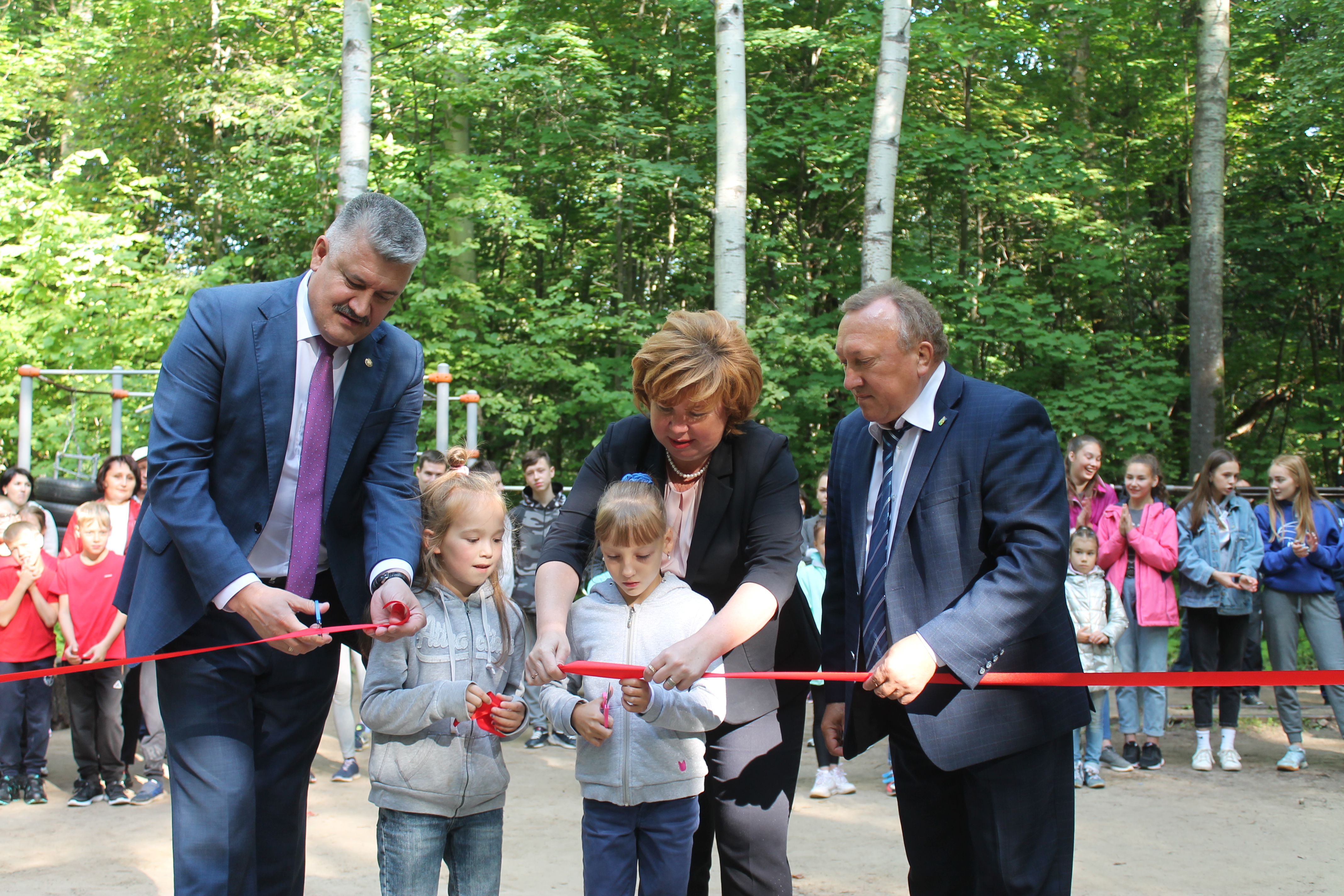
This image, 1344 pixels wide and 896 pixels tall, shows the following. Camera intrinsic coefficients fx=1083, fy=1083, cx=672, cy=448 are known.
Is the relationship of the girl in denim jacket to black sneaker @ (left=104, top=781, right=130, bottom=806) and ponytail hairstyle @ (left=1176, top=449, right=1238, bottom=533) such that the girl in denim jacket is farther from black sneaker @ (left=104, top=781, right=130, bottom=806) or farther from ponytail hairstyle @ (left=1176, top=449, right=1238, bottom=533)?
black sneaker @ (left=104, top=781, right=130, bottom=806)

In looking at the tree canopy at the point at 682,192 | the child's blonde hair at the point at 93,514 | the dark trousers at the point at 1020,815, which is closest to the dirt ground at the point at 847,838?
the child's blonde hair at the point at 93,514

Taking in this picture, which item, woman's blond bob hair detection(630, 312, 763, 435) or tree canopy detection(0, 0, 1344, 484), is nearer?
woman's blond bob hair detection(630, 312, 763, 435)

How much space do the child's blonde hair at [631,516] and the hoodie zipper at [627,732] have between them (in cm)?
23

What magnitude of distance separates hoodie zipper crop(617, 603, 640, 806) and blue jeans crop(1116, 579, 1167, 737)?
4995 millimetres

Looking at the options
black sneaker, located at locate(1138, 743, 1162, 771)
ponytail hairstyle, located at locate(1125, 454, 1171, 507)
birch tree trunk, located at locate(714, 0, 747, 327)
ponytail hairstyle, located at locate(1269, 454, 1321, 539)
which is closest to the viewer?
black sneaker, located at locate(1138, 743, 1162, 771)

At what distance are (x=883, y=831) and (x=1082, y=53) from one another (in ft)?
45.2

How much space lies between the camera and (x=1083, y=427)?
44.4 ft

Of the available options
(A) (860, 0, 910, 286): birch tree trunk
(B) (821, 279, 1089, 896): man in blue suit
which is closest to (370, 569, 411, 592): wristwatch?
(B) (821, 279, 1089, 896): man in blue suit

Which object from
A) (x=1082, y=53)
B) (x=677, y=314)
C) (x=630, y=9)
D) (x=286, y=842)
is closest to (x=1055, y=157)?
(x=1082, y=53)

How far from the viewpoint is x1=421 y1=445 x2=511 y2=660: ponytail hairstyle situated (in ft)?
10.00

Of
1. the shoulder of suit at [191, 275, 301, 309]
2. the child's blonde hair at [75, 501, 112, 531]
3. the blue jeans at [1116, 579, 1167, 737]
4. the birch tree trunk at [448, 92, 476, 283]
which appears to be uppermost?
the birch tree trunk at [448, 92, 476, 283]

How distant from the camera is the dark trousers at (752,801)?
2938mm

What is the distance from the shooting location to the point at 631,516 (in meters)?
2.90

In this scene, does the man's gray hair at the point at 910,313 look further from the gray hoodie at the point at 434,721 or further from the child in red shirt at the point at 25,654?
the child in red shirt at the point at 25,654
